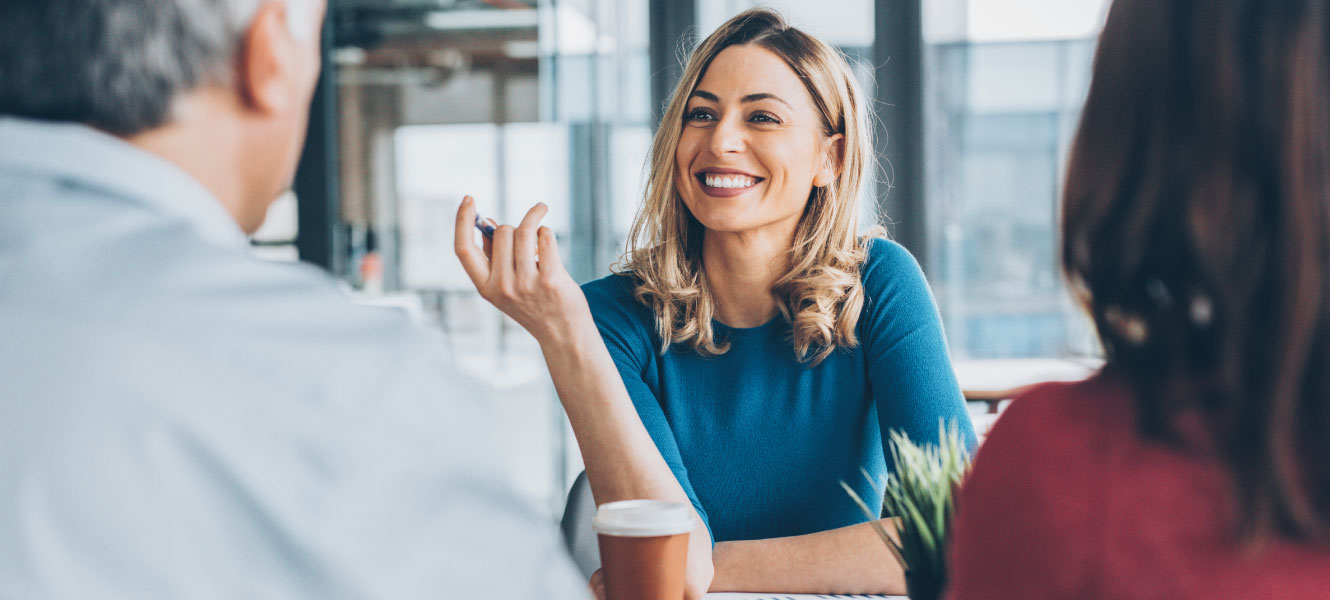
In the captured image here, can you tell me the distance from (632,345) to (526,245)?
0.40 meters

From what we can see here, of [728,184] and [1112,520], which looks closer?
[1112,520]

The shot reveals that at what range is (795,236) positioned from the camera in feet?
5.63

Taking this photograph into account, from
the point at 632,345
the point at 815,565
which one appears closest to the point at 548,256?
the point at 632,345

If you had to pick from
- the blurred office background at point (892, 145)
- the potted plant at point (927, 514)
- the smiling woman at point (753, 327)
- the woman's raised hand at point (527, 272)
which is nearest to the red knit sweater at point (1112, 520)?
the potted plant at point (927, 514)

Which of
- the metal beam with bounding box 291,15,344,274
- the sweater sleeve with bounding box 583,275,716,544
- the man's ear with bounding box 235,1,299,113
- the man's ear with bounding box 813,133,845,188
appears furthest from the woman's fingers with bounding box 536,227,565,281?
the metal beam with bounding box 291,15,344,274

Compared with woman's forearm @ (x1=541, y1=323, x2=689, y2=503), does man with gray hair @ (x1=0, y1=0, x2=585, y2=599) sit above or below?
above

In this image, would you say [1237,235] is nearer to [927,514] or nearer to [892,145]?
[927,514]

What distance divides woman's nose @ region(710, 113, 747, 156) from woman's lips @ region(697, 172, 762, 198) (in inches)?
1.7

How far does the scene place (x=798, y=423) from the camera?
1.49 metres

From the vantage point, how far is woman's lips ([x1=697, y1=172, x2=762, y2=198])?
161 cm

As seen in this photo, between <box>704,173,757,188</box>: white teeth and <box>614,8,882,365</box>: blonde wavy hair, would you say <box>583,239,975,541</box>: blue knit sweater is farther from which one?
<box>704,173,757,188</box>: white teeth

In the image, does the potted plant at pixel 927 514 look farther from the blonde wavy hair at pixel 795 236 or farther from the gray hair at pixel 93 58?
the blonde wavy hair at pixel 795 236

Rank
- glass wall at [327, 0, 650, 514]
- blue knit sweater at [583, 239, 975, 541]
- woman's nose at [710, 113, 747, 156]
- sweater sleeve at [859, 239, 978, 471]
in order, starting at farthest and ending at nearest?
1. glass wall at [327, 0, 650, 514]
2. woman's nose at [710, 113, 747, 156]
3. blue knit sweater at [583, 239, 975, 541]
4. sweater sleeve at [859, 239, 978, 471]

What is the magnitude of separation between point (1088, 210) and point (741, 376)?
97cm
